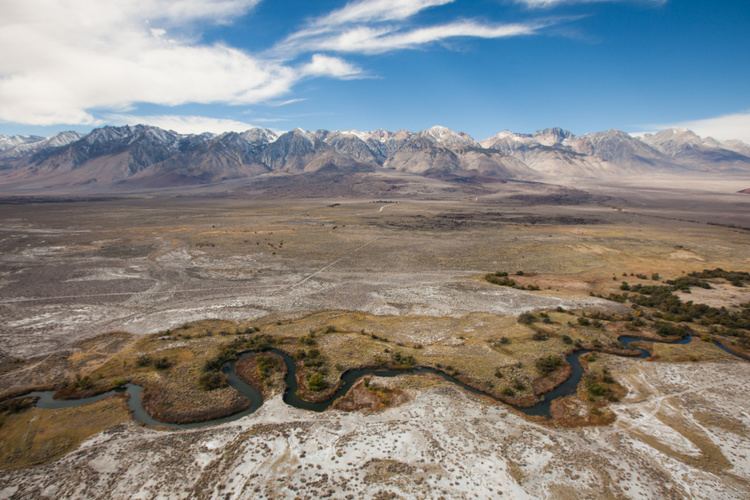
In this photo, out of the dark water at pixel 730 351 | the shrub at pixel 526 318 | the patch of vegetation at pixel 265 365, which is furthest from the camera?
the shrub at pixel 526 318

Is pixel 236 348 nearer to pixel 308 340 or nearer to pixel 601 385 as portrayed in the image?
pixel 308 340

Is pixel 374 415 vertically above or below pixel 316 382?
below

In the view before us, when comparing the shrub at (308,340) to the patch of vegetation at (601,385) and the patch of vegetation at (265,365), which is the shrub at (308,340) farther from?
the patch of vegetation at (601,385)

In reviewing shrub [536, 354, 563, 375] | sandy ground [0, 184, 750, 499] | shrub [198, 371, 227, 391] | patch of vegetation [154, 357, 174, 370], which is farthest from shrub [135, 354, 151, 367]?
shrub [536, 354, 563, 375]

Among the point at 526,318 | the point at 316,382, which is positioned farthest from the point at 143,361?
the point at 526,318

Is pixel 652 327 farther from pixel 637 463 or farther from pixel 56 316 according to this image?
pixel 56 316

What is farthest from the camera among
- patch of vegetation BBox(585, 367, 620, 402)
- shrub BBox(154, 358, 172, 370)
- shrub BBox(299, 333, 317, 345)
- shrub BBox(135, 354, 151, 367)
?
shrub BBox(299, 333, 317, 345)

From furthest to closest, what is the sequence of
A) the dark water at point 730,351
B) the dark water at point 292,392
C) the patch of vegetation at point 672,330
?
the patch of vegetation at point 672,330 → the dark water at point 730,351 → the dark water at point 292,392

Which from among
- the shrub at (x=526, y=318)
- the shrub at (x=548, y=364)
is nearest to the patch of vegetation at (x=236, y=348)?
the shrub at (x=548, y=364)

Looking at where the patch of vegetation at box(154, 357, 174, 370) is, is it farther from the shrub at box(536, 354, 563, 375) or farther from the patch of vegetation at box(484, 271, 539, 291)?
the patch of vegetation at box(484, 271, 539, 291)
